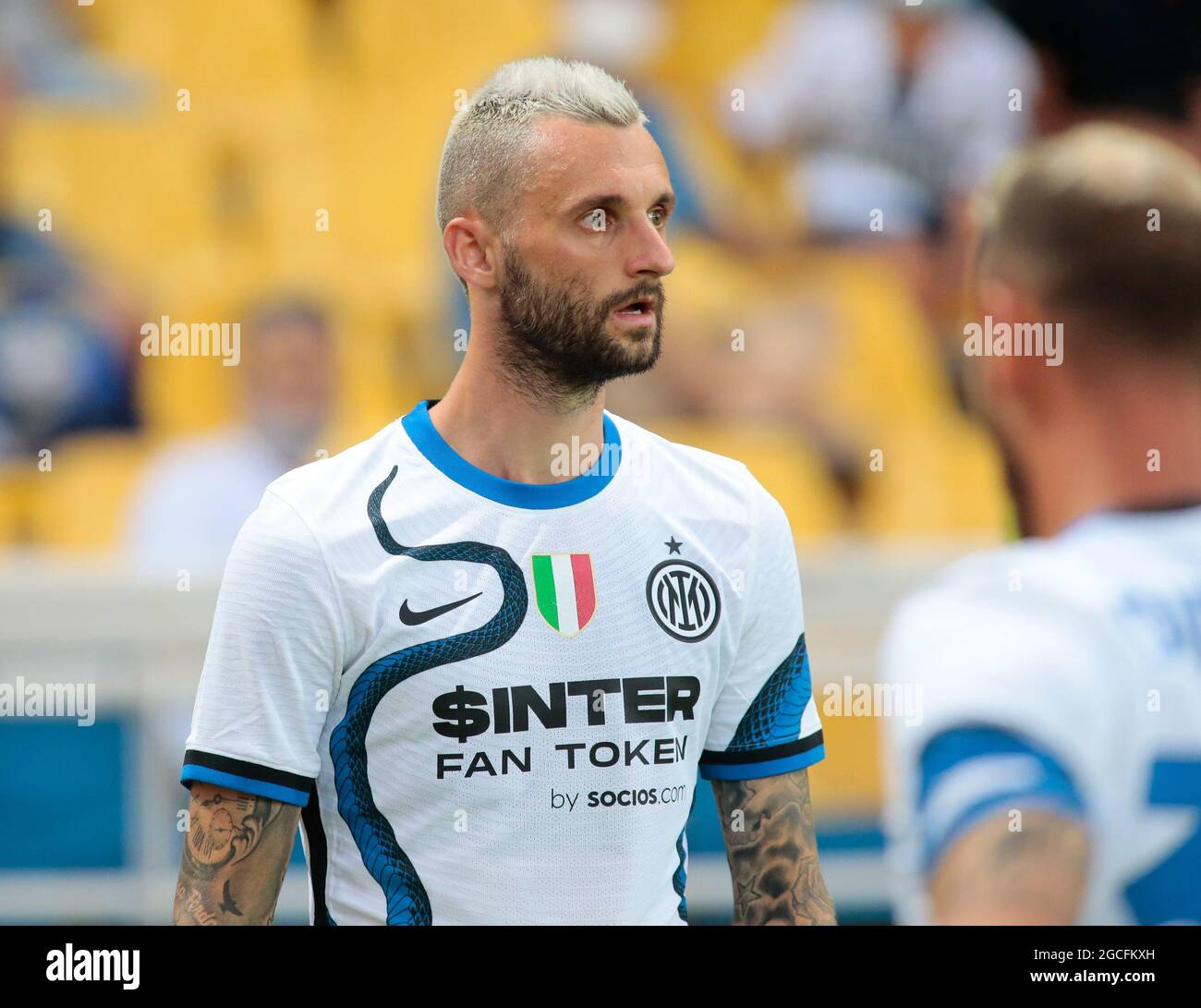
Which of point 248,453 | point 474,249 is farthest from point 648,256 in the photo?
point 248,453

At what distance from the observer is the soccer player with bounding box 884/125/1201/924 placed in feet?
5.34

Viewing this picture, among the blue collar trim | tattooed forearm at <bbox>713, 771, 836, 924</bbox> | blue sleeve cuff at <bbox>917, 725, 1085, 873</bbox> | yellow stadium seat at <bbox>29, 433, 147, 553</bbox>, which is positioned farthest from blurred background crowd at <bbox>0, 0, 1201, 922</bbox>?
blue sleeve cuff at <bbox>917, 725, 1085, 873</bbox>

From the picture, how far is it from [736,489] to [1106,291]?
0.57 metres

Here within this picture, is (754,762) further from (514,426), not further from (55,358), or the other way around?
(55,358)

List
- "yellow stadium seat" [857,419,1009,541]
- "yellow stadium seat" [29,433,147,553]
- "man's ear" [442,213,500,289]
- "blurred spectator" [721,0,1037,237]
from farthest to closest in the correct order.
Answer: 1. "blurred spectator" [721,0,1037,237]
2. "yellow stadium seat" [857,419,1009,541]
3. "yellow stadium seat" [29,433,147,553]
4. "man's ear" [442,213,500,289]

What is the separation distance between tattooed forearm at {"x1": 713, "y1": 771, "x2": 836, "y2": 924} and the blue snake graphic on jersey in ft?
1.47

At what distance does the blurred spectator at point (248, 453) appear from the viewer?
5168mm

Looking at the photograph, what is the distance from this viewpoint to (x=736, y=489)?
7.14 feet

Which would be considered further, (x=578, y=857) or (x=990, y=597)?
(x=578, y=857)

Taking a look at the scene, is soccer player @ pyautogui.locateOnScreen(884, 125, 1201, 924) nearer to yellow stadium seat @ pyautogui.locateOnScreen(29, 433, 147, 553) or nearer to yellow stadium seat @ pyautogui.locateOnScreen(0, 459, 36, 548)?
yellow stadium seat @ pyautogui.locateOnScreen(29, 433, 147, 553)

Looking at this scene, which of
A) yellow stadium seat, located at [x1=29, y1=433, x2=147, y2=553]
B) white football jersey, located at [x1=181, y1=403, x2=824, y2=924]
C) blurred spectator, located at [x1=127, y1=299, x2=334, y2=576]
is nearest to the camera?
white football jersey, located at [x1=181, y1=403, x2=824, y2=924]

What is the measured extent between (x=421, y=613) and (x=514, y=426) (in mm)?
283

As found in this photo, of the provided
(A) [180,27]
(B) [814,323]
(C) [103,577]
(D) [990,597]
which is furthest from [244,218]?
(D) [990,597]

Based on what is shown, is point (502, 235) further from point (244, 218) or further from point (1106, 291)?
point (244, 218)
